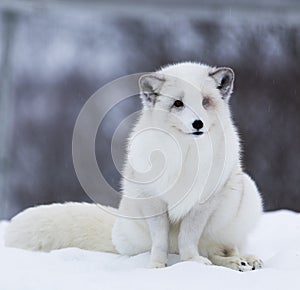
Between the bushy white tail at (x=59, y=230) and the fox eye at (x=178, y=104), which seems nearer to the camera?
the fox eye at (x=178, y=104)

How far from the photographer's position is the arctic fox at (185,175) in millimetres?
2662

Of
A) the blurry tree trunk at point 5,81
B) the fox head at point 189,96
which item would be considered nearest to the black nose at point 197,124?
the fox head at point 189,96

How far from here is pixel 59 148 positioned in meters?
7.58

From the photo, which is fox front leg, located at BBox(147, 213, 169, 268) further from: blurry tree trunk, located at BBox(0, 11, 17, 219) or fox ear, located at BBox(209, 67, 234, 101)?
blurry tree trunk, located at BBox(0, 11, 17, 219)

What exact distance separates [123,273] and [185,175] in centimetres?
47

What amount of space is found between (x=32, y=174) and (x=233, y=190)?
4971 millimetres

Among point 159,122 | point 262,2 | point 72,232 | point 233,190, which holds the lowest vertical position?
point 72,232

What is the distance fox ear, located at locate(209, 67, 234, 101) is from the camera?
2.73m

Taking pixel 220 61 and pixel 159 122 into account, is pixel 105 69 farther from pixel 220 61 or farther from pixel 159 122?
pixel 159 122

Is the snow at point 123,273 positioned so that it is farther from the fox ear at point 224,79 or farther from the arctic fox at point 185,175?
the fox ear at point 224,79

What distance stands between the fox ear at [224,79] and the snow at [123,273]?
2.13 ft

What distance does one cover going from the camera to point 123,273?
2.44m

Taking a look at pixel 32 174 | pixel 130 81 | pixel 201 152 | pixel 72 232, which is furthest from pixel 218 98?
pixel 32 174

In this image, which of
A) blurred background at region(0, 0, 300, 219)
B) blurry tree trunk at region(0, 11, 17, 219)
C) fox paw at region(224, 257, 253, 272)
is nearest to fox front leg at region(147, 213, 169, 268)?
fox paw at region(224, 257, 253, 272)
